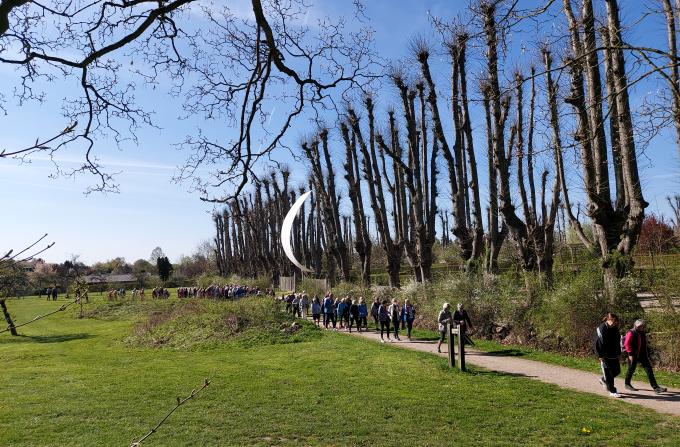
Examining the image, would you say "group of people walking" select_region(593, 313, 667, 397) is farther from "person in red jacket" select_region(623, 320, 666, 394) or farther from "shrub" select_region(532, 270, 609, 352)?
"shrub" select_region(532, 270, 609, 352)

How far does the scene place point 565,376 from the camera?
1231 centimetres

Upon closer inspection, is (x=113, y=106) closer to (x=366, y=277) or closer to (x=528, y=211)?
(x=528, y=211)

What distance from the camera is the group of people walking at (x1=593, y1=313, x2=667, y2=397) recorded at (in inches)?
415

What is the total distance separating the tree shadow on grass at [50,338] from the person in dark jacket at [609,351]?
25.0 metres

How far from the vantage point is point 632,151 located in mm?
12234

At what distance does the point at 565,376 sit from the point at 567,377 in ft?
0.36

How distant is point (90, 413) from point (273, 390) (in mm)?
3831

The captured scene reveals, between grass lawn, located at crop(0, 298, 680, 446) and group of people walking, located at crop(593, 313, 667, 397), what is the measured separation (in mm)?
705

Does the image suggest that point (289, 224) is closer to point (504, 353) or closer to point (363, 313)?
point (363, 313)

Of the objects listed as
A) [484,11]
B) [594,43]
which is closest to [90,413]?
[484,11]

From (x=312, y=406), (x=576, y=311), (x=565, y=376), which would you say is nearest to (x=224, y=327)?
(x=312, y=406)

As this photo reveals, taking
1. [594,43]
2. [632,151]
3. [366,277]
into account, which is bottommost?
[366,277]

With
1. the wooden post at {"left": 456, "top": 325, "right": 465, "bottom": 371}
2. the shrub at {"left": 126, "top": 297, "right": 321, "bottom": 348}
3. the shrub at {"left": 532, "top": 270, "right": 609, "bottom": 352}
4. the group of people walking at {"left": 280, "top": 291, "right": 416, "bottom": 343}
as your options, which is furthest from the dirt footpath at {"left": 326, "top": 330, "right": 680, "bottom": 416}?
the shrub at {"left": 126, "top": 297, "right": 321, "bottom": 348}

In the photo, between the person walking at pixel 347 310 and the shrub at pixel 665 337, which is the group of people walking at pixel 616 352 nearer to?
the shrub at pixel 665 337
